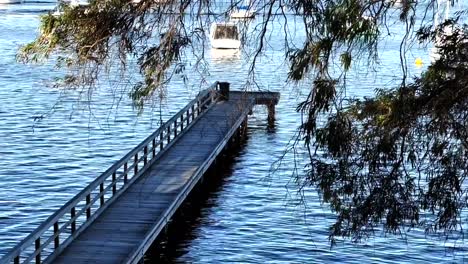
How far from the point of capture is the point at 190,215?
23625mm

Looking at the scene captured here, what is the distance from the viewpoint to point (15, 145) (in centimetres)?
3128

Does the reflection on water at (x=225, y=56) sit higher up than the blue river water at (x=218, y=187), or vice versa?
the reflection on water at (x=225, y=56)

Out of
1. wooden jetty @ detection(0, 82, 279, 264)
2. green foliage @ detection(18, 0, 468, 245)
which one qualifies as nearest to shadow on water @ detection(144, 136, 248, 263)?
wooden jetty @ detection(0, 82, 279, 264)

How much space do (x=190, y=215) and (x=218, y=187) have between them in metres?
3.40

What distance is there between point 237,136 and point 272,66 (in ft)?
46.6

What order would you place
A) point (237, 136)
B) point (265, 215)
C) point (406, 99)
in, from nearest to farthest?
point (406, 99), point (265, 215), point (237, 136)

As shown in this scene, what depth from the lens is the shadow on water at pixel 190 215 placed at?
20.1m

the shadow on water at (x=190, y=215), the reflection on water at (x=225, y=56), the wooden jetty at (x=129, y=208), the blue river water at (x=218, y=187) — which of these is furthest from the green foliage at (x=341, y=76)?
the reflection on water at (x=225, y=56)

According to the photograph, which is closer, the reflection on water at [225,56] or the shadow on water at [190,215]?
the shadow on water at [190,215]

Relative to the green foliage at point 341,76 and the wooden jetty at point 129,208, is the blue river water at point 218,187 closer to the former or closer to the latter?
the green foliage at point 341,76

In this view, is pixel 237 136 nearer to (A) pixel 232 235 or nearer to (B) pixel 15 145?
(B) pixel 15 145

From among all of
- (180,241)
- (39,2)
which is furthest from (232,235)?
(39,2)

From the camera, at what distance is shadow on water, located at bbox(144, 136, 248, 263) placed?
20078 mm

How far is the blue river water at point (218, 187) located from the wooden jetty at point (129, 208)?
103cm
